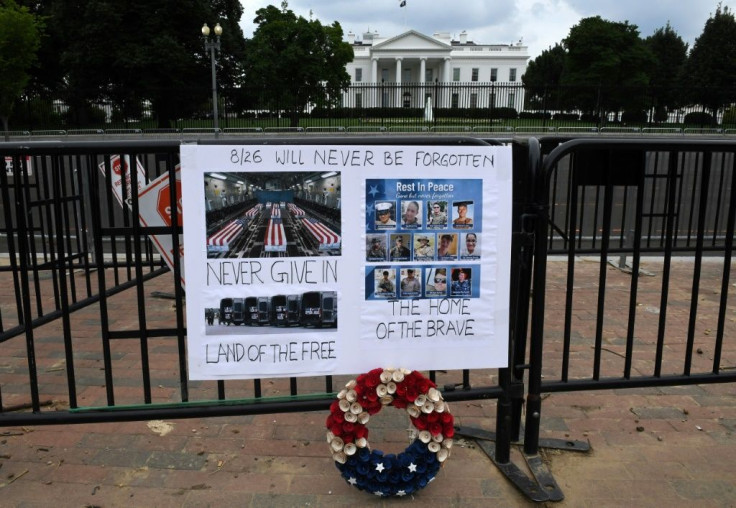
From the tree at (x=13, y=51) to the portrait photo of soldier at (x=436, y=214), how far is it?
96.1 feet

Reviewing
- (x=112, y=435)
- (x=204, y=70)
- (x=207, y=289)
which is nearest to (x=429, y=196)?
(x=207, y=289)

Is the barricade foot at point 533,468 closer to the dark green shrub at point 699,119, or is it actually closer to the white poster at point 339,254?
the white poster at point 339,254

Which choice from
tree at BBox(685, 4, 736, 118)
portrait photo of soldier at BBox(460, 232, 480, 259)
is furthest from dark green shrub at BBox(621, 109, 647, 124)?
portrait photo of soldier at BBox(460, 232, 480, 259)

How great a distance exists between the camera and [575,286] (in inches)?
270

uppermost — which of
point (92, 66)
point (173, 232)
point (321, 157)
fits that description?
point (92, 66)

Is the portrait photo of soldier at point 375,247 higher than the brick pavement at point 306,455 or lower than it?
higher

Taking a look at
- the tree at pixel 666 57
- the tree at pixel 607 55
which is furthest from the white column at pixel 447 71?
the tree at pixel 607 55

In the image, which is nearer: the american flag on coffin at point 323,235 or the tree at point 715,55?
the american flag on coffin at point 323,235

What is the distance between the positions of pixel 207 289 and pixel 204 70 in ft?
155

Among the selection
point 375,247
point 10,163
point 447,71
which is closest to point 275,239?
point 375,247

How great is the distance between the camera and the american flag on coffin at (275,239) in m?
2.76

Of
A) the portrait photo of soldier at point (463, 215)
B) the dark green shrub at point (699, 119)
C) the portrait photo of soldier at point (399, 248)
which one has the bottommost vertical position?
the portrait photo of soldier at point (399, 248)

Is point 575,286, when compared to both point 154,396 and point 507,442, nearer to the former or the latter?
point 507,442

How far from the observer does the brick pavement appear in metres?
2.90
